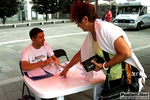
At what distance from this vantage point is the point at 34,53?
7.73 ft

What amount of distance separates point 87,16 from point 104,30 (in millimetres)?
182

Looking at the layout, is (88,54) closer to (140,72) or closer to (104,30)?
(104,30)

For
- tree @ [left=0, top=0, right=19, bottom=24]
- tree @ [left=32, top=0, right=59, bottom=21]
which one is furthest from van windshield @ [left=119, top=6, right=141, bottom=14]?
tree @ [left=0, top=0, right=19, bottom=24]

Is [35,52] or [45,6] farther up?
[45,6]

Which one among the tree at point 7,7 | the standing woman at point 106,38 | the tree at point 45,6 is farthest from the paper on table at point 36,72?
the tree at point 45,6

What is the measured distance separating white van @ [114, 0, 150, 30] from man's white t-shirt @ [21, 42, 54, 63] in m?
10.2

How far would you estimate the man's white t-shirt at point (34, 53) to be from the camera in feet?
7.45

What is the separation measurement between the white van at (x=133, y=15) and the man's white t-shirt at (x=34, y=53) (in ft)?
33.6

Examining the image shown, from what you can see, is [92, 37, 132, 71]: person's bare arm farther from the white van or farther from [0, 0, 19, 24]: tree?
[0, 0, 19, 24]: tree

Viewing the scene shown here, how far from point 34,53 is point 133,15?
11.0 metres

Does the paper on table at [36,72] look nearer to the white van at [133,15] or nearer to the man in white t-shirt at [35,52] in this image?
the man in white t-shirt at [35,52]

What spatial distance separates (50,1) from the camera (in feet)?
Answer: 64.0

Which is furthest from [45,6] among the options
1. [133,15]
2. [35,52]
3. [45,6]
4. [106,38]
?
[106,38]

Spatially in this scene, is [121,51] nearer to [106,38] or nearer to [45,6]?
[106,38]
